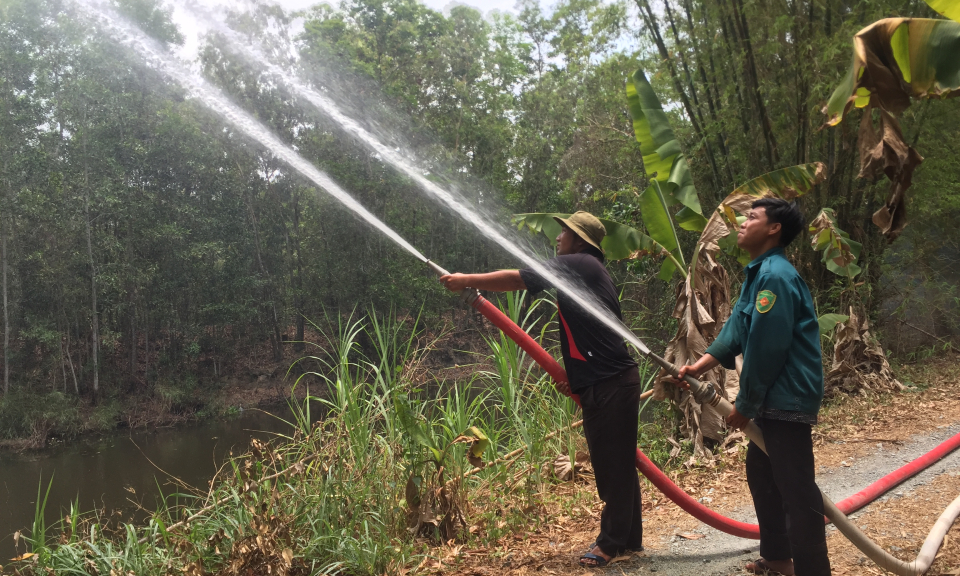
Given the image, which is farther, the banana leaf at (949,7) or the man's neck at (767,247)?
the banana leaf at (949,7)

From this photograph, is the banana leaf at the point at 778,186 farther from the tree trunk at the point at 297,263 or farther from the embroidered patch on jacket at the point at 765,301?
the tree trunk at the point at 297,263

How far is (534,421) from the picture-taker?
18.6 feet

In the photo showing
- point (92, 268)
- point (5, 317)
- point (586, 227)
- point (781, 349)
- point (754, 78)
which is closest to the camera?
point (781, 349)

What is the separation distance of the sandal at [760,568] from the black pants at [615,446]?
587mm

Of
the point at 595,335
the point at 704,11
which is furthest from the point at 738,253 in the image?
the point at 595,335

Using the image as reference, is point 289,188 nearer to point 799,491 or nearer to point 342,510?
point 342,510

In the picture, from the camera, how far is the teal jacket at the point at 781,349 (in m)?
2.74

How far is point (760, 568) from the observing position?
333 cm

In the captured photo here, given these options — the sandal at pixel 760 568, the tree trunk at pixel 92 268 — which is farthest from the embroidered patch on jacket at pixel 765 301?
the tree trunk at pixel 92 268

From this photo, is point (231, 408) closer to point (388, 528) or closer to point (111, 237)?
point (111, 237)

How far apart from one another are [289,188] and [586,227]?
24.3m

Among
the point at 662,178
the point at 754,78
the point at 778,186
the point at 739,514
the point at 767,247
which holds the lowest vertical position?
the point at 739,514

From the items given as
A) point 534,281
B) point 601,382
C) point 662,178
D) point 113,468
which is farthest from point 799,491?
point 113,468

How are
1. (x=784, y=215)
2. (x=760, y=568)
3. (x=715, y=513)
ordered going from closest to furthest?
(x=784, y=215), (x=760, y=568), (x=715, y=513)
